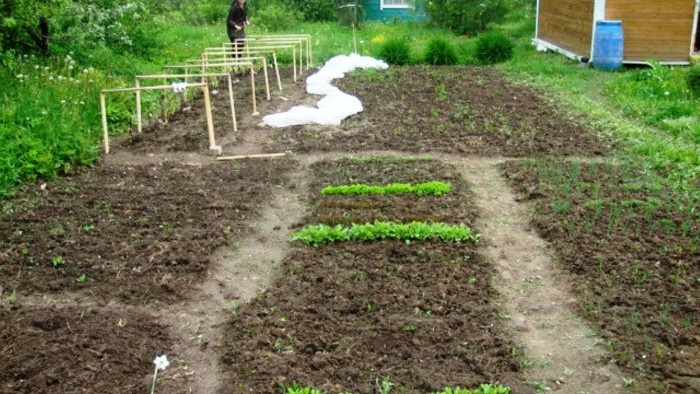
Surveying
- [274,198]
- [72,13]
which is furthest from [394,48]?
[274,198]

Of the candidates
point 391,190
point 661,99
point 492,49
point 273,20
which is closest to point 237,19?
point 492,49

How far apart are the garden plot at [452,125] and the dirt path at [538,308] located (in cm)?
177

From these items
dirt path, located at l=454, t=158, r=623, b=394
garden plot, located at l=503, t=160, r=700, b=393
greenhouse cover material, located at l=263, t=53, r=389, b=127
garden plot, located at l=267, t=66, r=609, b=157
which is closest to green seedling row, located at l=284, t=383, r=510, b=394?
dirt path, located at l=454, t=158, r=623, b=394

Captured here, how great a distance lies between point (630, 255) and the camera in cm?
529

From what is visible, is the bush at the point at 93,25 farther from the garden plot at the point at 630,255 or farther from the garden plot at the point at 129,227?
the garden plot at the point at 630,255

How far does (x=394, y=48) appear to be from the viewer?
1507 cm

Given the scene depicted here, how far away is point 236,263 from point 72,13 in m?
7.39

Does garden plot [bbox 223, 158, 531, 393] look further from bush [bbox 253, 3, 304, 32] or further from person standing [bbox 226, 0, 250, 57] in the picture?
bush [bbox 253, 3, 304, 32]

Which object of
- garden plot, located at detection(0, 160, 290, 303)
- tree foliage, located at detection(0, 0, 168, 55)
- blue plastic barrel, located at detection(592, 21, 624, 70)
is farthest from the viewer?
blue plastic barrel, located at detection(592, 21, 624, 70)

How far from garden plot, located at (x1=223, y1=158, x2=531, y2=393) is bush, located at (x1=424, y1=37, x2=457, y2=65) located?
31.0 feet

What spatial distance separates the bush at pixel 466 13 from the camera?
18188 millimetres

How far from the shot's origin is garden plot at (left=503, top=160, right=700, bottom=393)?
13.2 feet

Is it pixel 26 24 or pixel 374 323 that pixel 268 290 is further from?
pixel 26 24

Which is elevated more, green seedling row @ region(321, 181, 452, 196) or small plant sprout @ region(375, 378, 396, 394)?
green seedling row @ region(321, 181, 452, 196)
